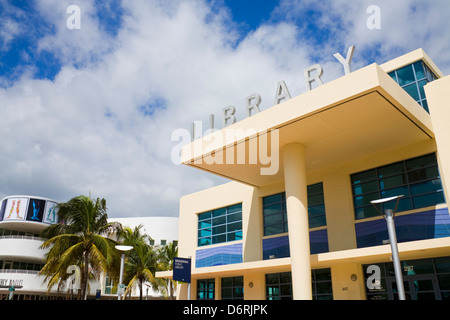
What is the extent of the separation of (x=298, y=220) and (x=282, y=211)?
4.67m

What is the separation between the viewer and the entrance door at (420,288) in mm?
14133

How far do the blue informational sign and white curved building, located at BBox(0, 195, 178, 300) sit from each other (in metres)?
20.8

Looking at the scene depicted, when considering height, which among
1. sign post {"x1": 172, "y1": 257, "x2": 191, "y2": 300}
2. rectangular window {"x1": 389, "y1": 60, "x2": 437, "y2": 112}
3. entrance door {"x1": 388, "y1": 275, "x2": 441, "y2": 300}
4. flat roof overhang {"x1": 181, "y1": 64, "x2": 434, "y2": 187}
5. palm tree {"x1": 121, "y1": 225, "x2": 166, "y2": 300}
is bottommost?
entrance door {"x1": 388, "y1": 275, "x2": 441, "y2": 300}

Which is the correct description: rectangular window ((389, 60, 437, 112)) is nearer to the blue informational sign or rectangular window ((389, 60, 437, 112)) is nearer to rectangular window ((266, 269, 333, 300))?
rectangular window ((266, 269, 333, 300))

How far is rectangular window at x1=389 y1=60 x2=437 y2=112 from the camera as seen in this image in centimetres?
1706

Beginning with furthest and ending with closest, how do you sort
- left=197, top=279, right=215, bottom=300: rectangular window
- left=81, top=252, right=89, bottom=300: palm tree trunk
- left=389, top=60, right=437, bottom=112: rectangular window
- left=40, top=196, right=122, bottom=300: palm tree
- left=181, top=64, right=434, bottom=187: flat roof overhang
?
1. left=40, top=196, right=122, bottom=300: palm tree
2. left=81, top=252, right=89, bottom=300: palm tree trunk
3. left=197, top=279, right=215, bottom=300: rectangular window
4. left=389, top=60, right=437, bottom=112: rectangular window
5. left=181, top=64, right=434, bottom=187: flat roof overhang

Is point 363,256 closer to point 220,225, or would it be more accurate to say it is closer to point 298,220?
point 298,220

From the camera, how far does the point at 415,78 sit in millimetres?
17453

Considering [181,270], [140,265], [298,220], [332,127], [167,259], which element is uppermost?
[332,127]

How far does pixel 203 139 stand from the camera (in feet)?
56.9

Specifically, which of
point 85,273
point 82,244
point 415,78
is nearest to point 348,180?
point 415,78

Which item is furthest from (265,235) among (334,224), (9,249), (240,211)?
(9,249)

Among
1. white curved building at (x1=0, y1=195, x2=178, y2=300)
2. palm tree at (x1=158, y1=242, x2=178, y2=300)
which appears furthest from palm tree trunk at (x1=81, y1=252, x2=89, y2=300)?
palm tree at (x1=158, y1=242, x2=178, y2=300)
